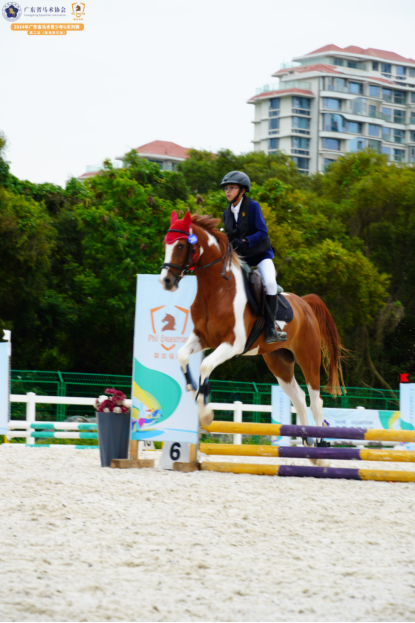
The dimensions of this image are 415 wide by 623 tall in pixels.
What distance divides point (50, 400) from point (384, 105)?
226 feet

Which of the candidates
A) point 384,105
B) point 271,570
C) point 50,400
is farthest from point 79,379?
point 384,105

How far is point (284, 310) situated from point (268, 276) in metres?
0.52

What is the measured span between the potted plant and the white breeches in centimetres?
183

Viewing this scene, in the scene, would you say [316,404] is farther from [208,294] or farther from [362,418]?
[362,418]

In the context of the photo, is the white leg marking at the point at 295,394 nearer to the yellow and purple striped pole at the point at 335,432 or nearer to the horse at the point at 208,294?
the horse at the point at 208,294

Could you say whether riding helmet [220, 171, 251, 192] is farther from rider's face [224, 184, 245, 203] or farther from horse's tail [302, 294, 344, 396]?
horse's tail [302, 294, 344, 396]

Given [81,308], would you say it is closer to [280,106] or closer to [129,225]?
[129,225]

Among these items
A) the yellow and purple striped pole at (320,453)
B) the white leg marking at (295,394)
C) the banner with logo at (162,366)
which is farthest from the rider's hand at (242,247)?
the yellow and purple striped pole at (320,453)

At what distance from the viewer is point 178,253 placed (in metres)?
5.90

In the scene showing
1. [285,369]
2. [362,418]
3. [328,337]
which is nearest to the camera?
[285,369]

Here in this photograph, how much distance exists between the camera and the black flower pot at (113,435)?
6.79m

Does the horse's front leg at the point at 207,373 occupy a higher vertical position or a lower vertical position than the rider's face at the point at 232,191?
lower

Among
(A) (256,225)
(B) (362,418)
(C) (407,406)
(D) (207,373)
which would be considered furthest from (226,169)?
(D) (207,373)

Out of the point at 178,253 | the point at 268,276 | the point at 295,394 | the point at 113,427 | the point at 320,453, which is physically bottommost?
the point at 320,453
